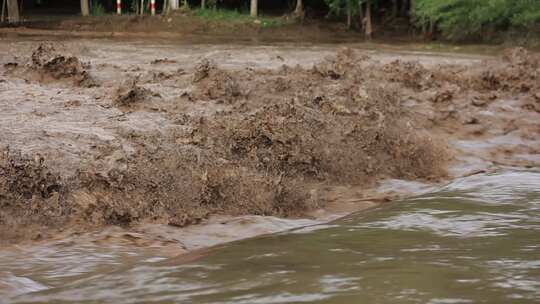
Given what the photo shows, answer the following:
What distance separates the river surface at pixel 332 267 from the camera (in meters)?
3.34

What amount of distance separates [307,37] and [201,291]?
22511 millimetres

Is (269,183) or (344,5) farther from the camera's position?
(344,5)

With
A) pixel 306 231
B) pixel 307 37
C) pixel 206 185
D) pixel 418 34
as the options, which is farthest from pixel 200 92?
pixel 418 34

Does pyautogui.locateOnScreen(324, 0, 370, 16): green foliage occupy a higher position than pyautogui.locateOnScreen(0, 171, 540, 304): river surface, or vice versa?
pyautogui.locateOnScreen(324, 0, 370, 16): green foliage

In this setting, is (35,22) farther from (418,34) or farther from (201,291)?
(201,291)

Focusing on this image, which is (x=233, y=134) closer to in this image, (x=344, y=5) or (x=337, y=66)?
(x=337, y=66)

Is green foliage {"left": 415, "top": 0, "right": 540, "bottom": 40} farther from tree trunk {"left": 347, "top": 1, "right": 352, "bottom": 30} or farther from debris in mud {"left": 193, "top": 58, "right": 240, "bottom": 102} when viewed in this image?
debris in mud {"left": 193, "top": 58, "right": 240, "bottom": 102}

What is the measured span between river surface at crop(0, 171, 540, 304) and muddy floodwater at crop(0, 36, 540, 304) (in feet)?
0.05

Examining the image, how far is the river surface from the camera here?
3342mm

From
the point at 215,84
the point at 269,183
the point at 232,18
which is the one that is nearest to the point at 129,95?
the point at 215,84

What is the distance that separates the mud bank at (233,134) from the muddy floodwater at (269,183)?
21 mm

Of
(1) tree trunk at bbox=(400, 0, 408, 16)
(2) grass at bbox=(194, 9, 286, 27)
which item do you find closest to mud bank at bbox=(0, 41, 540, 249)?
(2) grass at bbox=(194, 9, 286, 27)

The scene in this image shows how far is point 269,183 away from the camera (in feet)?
19.2

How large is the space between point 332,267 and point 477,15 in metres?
19.7
